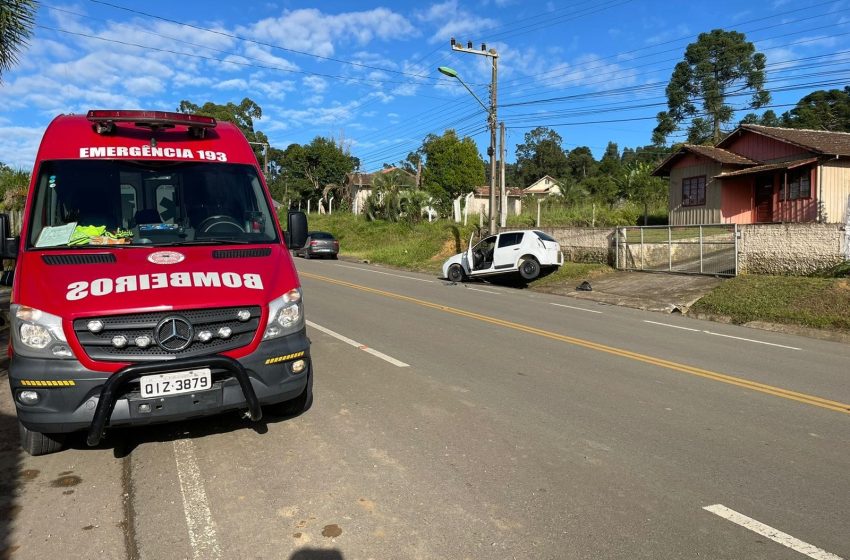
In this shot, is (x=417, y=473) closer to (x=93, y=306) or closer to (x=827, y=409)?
(x=93, y=306)

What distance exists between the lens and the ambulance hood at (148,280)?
4133 millimetres

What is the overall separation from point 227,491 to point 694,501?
2964 millimetres

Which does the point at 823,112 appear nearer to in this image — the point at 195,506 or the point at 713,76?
the point at 713,76

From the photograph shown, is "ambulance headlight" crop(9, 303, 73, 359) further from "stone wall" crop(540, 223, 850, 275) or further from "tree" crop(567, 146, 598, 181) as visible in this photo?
"tree" crop(567, 146, 598, 181)

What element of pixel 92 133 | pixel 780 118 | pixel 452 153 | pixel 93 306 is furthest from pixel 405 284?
pixel 780 118

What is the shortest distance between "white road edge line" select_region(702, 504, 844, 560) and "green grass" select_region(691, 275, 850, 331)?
9.53 m

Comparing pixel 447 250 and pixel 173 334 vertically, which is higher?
pixel 173 334

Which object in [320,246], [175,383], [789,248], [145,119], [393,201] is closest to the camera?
[175,383]

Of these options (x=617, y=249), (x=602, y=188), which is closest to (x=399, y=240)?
(x=617, y=249)

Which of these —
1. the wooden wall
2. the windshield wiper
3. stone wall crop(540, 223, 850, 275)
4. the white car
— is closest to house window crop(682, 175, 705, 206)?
the wooden wall

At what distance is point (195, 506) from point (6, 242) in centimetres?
276

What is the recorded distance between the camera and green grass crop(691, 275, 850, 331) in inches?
468

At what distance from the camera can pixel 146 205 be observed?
546cm

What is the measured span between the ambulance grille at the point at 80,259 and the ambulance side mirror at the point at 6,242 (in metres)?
0.53
